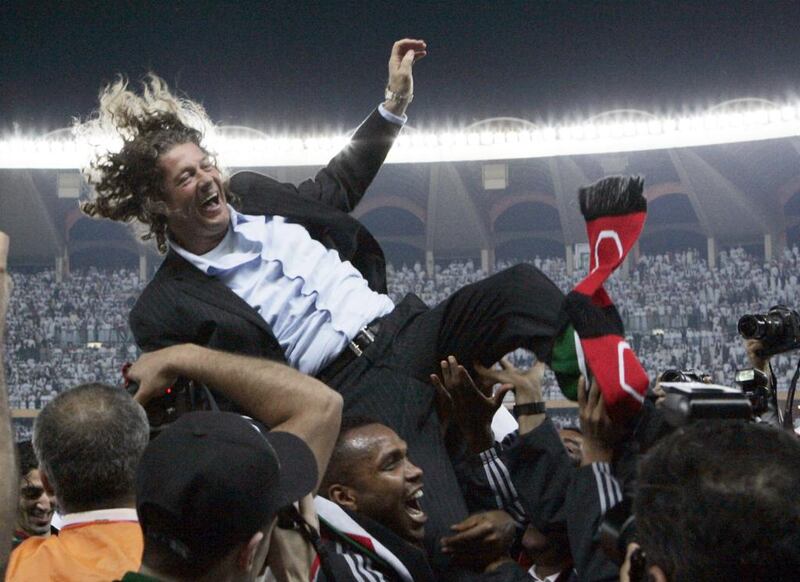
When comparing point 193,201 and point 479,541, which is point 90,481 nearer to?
point 479,541

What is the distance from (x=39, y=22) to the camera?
11.8 m

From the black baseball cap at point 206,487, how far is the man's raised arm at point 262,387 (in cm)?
31

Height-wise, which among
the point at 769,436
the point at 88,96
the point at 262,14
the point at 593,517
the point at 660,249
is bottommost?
the point at 660,249

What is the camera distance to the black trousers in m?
1.87

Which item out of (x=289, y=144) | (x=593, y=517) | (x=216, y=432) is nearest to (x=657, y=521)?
(x=593, y=517)

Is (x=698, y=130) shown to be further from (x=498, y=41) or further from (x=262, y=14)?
(x=262, y=14)

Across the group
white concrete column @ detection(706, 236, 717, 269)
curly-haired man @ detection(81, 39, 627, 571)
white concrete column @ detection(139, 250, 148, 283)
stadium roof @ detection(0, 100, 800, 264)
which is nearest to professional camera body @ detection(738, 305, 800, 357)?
curly-haired man @ detection(81, 39, 627, 571)

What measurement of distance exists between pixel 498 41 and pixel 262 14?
9.99 ft

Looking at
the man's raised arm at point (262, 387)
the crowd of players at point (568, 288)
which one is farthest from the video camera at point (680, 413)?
the crowd of players at point (568, 288)

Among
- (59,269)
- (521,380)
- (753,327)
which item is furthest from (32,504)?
(59,269)

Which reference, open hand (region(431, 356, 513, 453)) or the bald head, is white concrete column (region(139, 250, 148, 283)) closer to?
open hand (region(431, 356, 513, 453))

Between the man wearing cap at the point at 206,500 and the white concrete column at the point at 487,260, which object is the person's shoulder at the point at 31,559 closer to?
the man wearing cap at the point at 206,500

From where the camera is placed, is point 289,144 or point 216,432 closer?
point 216,432

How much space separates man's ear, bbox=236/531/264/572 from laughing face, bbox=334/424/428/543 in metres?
0.72
